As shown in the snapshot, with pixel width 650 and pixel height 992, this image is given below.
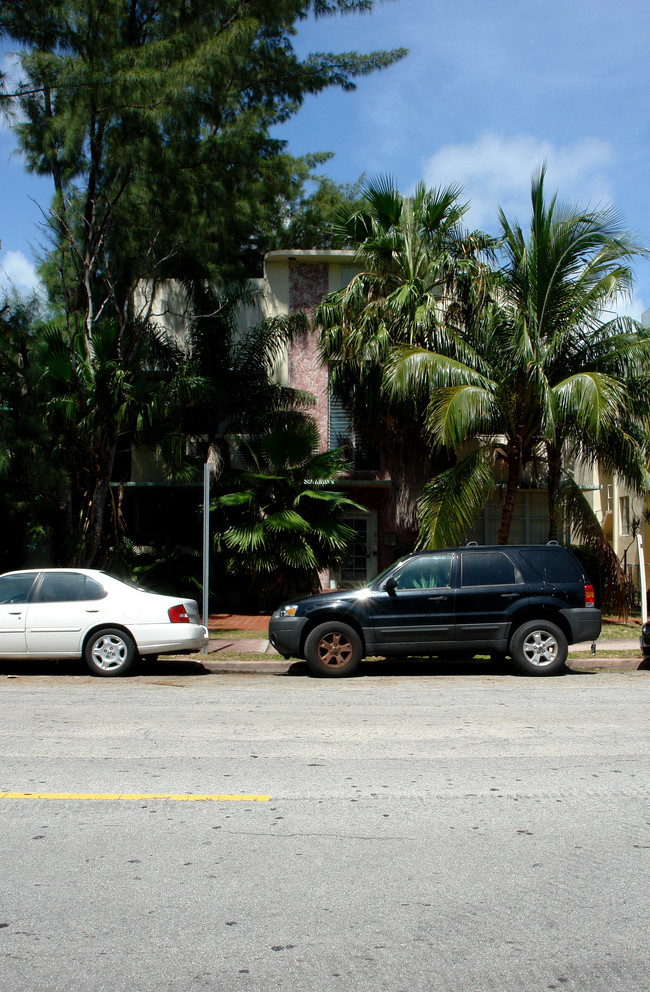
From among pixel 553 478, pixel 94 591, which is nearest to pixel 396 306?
pixel 553 478

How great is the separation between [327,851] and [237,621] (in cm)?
1251

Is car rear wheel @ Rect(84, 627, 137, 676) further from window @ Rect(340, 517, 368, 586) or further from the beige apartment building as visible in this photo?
window @ Rect(340, 517, 368, 586)

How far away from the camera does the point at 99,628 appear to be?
1088 centimetres

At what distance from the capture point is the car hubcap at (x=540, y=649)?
10758 mm

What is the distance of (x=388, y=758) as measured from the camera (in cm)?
645

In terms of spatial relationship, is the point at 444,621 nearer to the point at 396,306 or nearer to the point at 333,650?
the point at 333,650

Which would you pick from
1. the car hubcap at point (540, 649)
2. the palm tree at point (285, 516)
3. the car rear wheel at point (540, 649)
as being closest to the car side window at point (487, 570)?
the car rear wheel at point (540, 649)

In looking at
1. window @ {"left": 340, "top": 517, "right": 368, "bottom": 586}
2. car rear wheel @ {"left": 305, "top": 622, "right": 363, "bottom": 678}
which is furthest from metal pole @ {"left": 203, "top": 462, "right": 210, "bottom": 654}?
window @ {"left": 340, "top": 517, "right": 368, "bottom": 586}

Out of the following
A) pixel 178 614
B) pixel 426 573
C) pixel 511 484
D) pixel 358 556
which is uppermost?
pixel 511 484

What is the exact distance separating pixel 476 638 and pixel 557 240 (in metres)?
7.91

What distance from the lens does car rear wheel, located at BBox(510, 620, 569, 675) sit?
1071 cm

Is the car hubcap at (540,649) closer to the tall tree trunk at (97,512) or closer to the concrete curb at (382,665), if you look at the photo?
the concrete curb at (382,665)

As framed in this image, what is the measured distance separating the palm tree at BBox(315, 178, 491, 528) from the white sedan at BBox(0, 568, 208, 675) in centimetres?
647

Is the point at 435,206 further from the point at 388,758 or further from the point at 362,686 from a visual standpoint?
the point at 388,758
